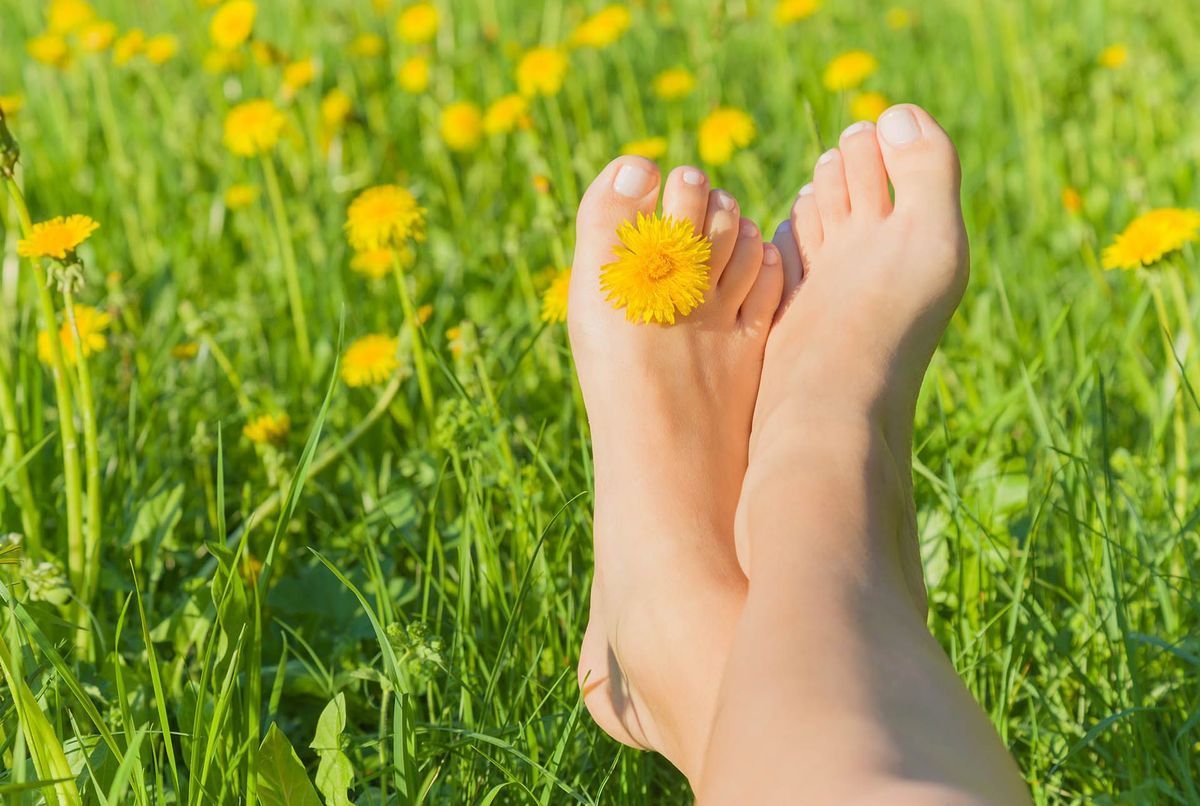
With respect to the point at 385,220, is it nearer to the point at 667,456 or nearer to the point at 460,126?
the point at 667,456

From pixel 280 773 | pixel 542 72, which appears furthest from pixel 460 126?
pixel 280 773

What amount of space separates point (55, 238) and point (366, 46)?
4.27ft

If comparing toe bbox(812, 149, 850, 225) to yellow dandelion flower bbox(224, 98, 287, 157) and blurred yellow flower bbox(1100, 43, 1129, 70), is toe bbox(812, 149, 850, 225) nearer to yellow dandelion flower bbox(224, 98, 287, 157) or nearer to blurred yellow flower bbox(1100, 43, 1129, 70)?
yellow dandelion flower bbox(224, 98, 287, 157)

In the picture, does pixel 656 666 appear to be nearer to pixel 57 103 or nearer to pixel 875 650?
pixel 875 650

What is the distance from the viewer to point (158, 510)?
44.6 inches

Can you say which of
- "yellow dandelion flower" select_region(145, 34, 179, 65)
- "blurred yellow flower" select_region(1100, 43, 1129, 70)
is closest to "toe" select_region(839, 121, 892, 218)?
"blurred yellow flower" select_region(1100, 43, 1129, 70)

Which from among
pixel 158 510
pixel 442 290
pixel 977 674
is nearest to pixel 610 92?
pixel 442 290

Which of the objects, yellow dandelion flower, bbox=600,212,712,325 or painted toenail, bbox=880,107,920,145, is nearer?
yellow dandelion flower, bbox=600,212,712,325

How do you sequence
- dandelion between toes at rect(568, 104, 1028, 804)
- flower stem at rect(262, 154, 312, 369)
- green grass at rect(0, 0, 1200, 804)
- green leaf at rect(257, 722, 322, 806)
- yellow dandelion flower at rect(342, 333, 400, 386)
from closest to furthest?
dandelion between toes at rect(568, 104, 1028, 804) → green leaf at rect(257, 722, 322, 806) → green grass at rect(0, 0, 1200, 804) → yellow dandelion flower at rect(342, 333, 400, 386) → flower stem at rect(262, 154, 312, 369)

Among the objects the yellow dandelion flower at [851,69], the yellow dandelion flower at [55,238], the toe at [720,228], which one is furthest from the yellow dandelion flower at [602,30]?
the yellow dandelion flower at [55,238]

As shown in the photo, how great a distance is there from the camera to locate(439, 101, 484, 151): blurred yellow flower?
192cm

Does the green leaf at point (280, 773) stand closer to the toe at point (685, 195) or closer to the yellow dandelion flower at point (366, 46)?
the toe at point (685, 195)

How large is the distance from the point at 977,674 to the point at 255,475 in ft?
2.50

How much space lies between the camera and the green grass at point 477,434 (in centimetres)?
86
